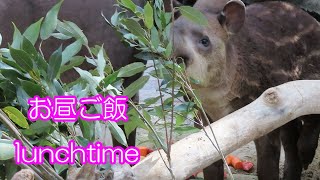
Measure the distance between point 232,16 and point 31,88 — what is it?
190 centimetres

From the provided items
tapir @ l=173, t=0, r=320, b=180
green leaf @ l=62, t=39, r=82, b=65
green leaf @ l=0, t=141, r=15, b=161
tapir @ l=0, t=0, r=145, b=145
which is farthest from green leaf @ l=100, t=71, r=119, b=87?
tapir @ l=0, t=0, r=145, b=145

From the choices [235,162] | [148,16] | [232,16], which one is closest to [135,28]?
[148,16]

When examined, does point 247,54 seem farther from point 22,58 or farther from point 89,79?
point 22,58

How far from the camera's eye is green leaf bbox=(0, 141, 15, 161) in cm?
173

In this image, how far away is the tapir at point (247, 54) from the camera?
11.6 ft

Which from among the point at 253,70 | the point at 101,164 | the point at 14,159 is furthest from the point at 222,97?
the point at 14,159

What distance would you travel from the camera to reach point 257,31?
4.00m

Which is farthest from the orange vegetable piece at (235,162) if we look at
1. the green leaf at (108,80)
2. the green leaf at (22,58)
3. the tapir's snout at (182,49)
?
the green leaf at (22,58)

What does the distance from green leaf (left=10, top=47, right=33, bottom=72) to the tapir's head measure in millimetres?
1497

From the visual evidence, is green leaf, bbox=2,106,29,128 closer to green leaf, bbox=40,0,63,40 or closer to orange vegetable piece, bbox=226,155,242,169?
green leaf, bbox=40,0,63,40

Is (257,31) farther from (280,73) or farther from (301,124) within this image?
(301,124)

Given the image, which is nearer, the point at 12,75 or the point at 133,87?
the point at 12,75

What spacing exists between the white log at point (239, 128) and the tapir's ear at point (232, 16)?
0.86m

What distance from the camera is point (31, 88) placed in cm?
195
